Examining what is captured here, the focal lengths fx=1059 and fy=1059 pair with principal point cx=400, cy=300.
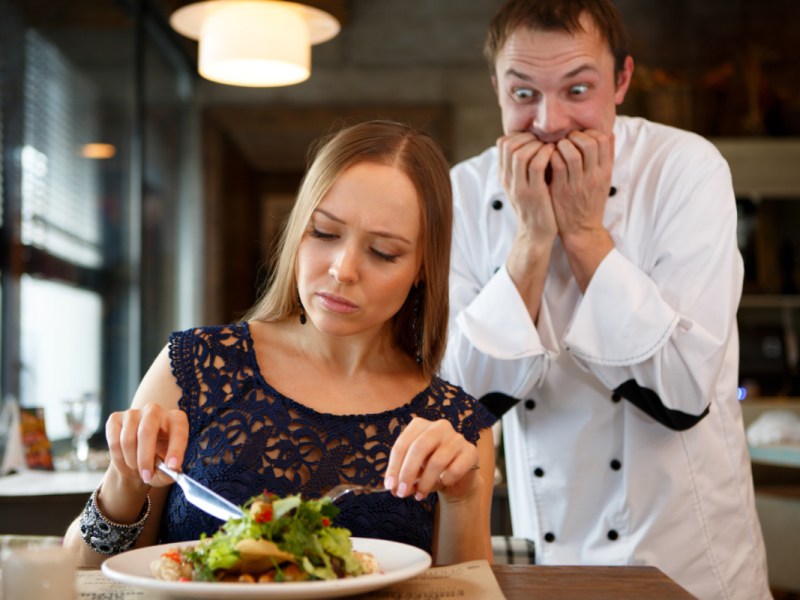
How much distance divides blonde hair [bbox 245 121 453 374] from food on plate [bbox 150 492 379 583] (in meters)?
0.57

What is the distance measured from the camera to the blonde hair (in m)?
1.61

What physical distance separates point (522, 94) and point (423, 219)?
16.9 inches

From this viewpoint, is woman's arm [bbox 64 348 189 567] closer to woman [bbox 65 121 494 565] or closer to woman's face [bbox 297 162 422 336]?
woman [bbox 65 121 494 565]

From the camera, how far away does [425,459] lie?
1267 mm

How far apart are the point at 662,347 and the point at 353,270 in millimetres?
596

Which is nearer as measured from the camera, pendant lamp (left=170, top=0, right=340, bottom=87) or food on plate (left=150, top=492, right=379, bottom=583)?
food on plate (left=150, top=492, right=379, bottom=583)

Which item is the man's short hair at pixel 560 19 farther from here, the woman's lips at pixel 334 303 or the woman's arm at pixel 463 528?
the woman's arm at pixel 463 528

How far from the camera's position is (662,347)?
1.78 m

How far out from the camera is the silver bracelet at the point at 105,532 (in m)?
1.36

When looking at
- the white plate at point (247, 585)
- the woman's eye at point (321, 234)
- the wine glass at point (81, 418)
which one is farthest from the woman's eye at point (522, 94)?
the wine glass at point (81, 418)

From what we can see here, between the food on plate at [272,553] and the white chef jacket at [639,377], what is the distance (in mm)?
829

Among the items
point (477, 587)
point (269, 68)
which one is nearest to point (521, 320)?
point (477, 587)

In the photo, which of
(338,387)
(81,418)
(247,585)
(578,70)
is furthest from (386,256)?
(81,418)

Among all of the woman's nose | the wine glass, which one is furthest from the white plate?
the wine glass
